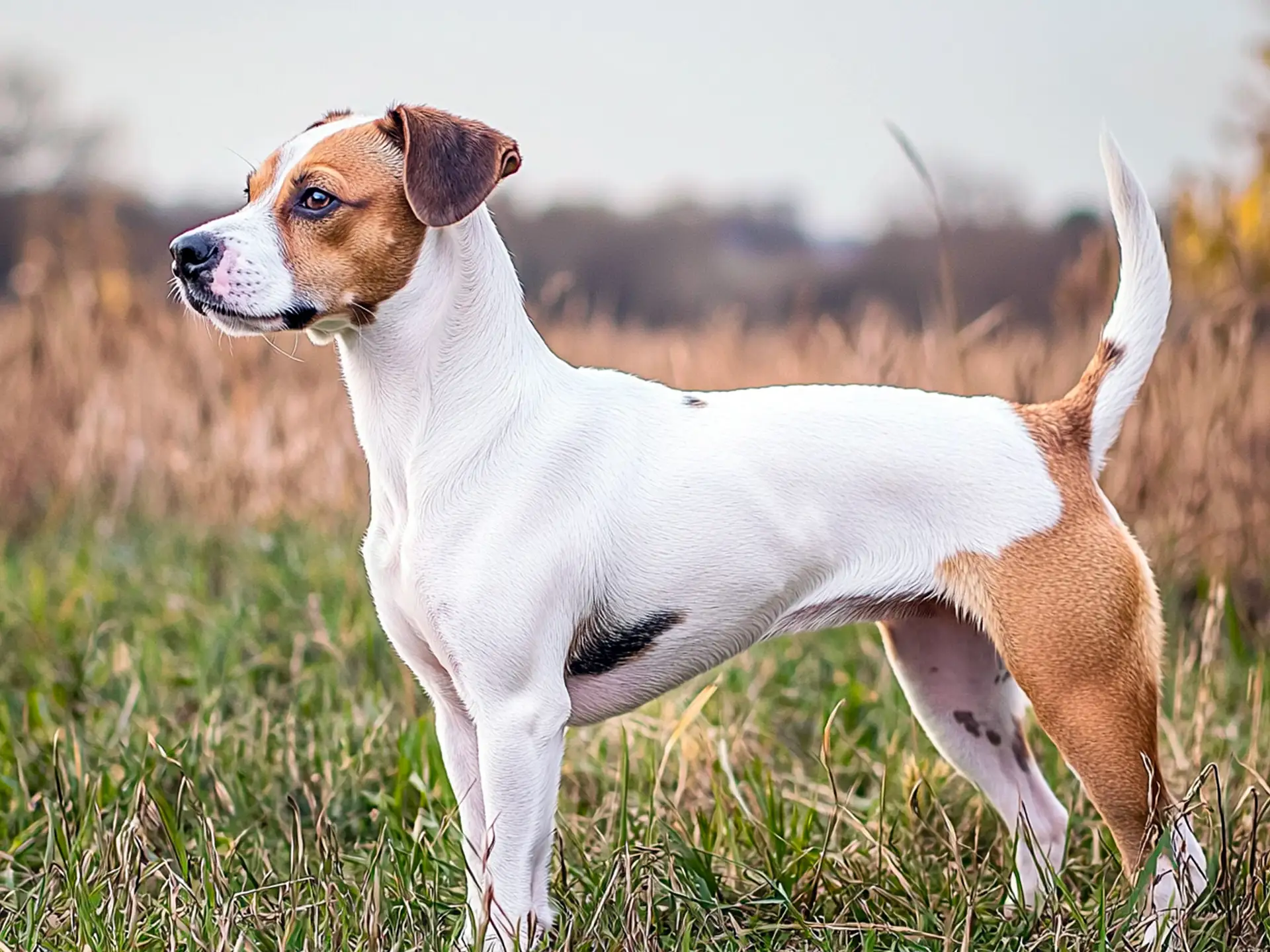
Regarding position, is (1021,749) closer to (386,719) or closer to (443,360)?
(443,360)

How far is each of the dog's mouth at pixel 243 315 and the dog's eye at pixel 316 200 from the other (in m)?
0.21

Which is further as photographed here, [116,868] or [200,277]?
[116,868]

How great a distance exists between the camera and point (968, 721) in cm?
334

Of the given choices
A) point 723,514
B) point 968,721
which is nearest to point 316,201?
point 723,514

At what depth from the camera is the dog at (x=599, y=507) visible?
9.02 ft

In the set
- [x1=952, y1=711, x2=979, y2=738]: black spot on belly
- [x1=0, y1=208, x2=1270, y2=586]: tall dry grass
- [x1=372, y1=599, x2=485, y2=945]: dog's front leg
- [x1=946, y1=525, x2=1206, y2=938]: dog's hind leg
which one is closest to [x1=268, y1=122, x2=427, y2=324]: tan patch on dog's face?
[x1=372, y1=599, x2=485, y2=945]: dog's front leg

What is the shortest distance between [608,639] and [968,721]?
1.04m

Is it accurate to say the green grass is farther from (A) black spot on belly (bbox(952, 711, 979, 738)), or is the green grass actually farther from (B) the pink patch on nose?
(B) the pink patch on nose

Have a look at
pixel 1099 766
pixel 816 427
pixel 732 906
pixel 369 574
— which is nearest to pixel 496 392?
pixel 369 574

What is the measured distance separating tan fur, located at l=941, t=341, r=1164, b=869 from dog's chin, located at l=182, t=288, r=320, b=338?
148 cm

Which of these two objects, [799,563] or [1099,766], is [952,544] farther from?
[1099,766]

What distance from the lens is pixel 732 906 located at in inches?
122

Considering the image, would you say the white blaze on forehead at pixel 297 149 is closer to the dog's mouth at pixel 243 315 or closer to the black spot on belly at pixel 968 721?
the dog's mouth at pixel 243 315

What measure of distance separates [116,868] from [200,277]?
1469mm
